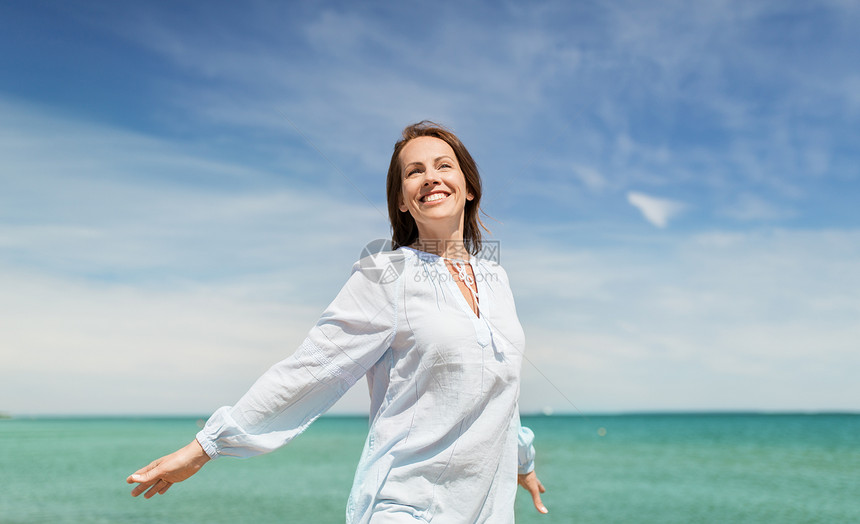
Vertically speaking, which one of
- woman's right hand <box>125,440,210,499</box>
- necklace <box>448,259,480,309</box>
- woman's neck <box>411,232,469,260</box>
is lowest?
woman's right hand <box>125,440,210,499</box>

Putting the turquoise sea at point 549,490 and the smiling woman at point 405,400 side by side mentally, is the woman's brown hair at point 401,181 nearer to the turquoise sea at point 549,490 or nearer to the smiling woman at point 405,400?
the smiling woman at point 405,400

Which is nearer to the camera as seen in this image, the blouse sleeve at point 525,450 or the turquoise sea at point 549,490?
the blouse sleeve at point 525,450

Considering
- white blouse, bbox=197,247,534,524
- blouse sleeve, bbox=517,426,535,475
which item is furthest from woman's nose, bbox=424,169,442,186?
blouse sleeve, bbox=517,426,535,475

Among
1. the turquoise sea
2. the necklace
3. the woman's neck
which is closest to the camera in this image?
the necklace

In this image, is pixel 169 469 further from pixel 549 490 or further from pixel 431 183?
pixel 549 490

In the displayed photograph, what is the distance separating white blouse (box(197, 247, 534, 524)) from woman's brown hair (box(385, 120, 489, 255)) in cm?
A: 37

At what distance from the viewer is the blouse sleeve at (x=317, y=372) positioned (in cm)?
171

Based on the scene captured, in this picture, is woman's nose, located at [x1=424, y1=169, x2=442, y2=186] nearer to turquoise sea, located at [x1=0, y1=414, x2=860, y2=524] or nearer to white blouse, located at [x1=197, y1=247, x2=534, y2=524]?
white blouse, located at [x1=197, y1=247, x2=534, y2=524]

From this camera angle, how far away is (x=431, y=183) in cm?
205

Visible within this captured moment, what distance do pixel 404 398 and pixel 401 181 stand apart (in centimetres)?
75

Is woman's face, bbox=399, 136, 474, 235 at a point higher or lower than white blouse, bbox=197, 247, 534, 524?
higher

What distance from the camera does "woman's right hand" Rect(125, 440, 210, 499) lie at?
5.32 feet

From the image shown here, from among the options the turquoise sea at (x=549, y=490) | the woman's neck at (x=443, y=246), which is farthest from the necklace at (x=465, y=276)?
the turquoise sea at (x=549, y=490)

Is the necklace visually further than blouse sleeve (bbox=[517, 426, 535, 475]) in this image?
No
